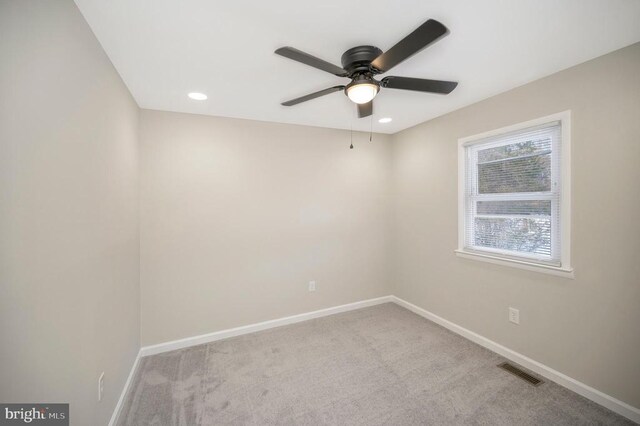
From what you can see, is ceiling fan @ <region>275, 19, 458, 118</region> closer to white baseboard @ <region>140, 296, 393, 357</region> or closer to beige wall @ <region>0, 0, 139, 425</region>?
beige wall @ <region>0, 0, 139, 425</region>

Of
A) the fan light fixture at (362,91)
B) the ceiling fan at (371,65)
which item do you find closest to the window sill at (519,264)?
the ceiling fan at (371,65)

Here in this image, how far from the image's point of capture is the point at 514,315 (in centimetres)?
246

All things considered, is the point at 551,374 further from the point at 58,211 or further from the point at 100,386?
the point at 58,211

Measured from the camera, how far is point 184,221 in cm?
283

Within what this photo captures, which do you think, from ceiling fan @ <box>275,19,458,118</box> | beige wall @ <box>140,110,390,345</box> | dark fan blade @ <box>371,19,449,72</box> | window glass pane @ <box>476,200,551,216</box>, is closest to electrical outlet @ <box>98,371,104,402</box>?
beige wall @ <box>140,110,390,345</box>

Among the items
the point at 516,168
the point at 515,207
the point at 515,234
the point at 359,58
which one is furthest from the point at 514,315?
the point at 359,58

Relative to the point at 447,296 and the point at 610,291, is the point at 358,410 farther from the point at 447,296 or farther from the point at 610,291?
the point at 610,291

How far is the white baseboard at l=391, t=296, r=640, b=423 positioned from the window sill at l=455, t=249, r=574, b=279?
0.80 meters

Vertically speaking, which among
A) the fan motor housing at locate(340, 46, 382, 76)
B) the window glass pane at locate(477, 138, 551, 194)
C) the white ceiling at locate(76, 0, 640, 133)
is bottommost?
the window glass pane at locate(477, 138, 551, 194)

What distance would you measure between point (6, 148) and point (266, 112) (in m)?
2.22

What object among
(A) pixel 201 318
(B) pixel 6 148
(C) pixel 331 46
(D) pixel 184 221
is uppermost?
(C) pixel 331 46

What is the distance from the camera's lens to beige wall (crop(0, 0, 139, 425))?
905mm

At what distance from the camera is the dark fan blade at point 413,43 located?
3.85 ft

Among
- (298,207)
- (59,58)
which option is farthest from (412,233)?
(59,58)
